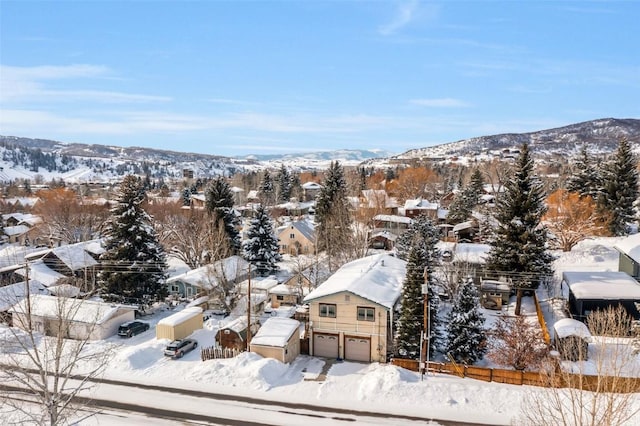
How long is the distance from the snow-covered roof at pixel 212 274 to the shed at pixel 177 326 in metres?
5.48

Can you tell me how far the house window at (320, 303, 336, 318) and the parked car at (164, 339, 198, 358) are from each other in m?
8.88

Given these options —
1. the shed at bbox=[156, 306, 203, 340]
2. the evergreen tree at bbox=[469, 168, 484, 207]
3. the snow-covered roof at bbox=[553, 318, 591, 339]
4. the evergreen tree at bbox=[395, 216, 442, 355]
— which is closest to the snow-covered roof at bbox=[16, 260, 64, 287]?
the shed at bbox=[156, 306, 203, 340]

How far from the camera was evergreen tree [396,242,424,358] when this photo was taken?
25984 millimetres

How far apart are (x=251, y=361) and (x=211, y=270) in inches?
518

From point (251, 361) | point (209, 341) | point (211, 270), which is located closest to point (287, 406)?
point (251, 361)

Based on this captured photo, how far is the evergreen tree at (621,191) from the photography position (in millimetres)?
48812

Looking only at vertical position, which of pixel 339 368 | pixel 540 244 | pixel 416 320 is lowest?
pixel 339 368

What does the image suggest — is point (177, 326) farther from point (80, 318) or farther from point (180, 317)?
point (80, 318)

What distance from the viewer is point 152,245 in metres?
36.7

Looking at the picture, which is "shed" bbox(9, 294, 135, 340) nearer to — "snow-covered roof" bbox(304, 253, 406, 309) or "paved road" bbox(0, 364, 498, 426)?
"paved road" bbox(0, 364, 498, 426)

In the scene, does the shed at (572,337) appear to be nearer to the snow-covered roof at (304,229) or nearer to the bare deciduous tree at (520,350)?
the bare deciduous tree at (520,350)

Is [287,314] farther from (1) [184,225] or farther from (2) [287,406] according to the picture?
(1) [184,225]

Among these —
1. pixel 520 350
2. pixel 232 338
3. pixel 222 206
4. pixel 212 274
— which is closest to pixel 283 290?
pixel 212 274

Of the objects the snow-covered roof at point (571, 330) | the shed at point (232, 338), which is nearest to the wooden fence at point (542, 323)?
the snow-covered roof at point (571, 330)
